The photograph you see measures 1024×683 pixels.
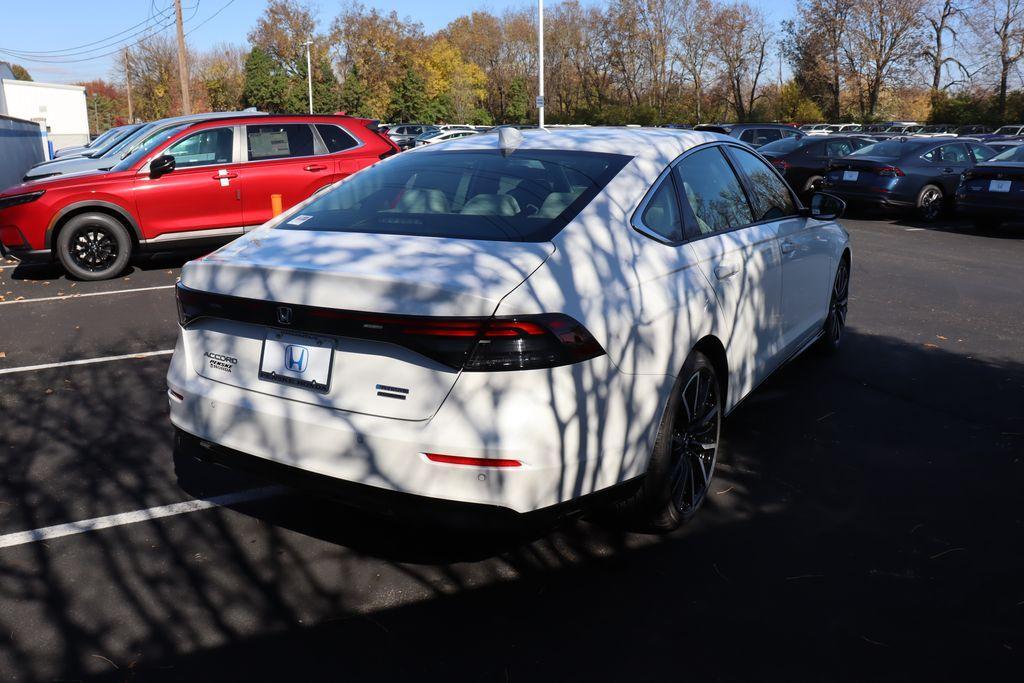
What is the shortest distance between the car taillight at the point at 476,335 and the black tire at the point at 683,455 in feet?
2.07

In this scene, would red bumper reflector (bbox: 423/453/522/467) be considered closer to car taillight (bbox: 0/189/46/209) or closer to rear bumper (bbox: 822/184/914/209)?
car taillight (bbox: 0/189/46/209)

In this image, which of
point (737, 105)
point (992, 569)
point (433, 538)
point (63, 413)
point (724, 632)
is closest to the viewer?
point (724, 632)

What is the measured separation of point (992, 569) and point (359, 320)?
2644 mm

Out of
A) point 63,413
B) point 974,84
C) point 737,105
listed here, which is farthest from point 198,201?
point 737,105

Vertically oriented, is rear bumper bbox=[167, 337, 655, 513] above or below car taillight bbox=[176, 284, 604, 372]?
below

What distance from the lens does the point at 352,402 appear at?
2846mm

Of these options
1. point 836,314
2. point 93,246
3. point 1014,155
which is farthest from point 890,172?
point 93,246

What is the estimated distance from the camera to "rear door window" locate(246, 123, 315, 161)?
1066 cm

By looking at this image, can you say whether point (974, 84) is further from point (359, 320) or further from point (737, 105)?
point (359, 320)

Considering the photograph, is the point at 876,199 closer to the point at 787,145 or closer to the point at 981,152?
the point at 787,145

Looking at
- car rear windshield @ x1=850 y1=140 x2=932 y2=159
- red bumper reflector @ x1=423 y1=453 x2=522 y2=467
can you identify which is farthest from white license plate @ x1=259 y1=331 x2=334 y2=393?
car rear windshield @ x1=850 y1=140 x2=932 y2=159

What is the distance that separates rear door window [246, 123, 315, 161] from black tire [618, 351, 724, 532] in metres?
8.27

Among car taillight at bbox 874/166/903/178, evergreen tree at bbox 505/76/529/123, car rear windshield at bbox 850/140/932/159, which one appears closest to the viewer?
car taillight at bbox 874/166/903/178

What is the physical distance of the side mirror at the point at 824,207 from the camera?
539 centimetres
